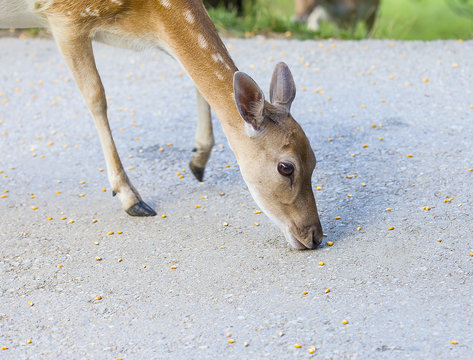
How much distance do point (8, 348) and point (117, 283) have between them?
0.85 m

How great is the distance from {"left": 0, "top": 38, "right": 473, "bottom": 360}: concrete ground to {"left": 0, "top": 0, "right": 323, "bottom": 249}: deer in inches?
11.8

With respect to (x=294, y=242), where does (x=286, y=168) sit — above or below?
above

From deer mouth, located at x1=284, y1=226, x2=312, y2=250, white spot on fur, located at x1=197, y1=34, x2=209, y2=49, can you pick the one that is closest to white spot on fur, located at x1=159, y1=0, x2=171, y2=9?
white spot on fur, located at x1=197, y1=34, x2=209, y2=49

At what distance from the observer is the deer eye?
460 centimetres

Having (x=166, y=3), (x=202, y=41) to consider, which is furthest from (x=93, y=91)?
(x=202, y=41)

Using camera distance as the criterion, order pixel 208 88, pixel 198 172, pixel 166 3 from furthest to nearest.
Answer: pixel 198 172, pixel 166 3, pixel 208 88

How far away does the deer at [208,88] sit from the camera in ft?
15.2

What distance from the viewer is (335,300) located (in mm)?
4094

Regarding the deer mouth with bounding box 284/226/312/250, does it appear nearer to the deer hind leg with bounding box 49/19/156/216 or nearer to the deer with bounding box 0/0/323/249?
the deer with bounding box 0/0/323/249

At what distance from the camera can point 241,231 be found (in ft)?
16.9

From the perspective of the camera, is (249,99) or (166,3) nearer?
(249,99)

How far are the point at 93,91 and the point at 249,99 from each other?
1519mm

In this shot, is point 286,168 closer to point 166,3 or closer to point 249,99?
point 249,99

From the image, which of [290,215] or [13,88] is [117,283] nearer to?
[290,215]
